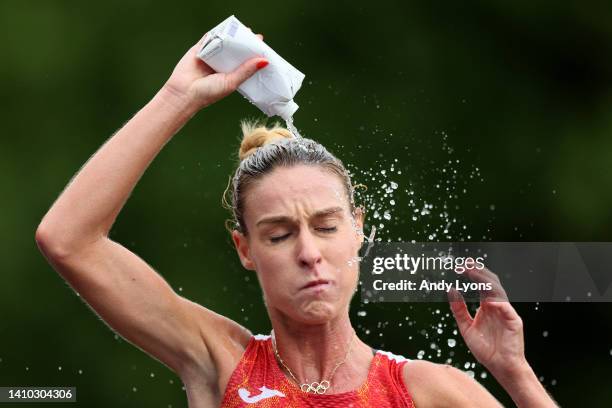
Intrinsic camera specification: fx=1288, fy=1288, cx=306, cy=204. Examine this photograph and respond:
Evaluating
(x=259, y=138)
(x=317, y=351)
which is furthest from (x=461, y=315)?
(x=259, y=138)

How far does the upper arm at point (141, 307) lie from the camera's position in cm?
329

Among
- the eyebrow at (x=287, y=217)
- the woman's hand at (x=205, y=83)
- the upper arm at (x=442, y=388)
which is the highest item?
the woman's hand at (x=205, y=83)

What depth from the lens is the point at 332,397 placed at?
11.0 ft

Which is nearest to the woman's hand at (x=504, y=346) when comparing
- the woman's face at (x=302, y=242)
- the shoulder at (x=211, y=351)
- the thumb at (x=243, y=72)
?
the woman's face at (x=302, y=242)

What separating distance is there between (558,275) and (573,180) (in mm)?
1249

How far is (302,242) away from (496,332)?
585mm

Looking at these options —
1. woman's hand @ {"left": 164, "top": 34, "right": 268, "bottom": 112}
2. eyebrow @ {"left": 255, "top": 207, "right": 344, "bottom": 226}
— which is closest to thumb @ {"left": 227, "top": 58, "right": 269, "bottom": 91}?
woman's hand @ {"left": 164, "top": 34, "right": 268, "bottom": 112}

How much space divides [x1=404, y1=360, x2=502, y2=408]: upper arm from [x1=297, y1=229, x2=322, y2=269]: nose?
417 millimetres

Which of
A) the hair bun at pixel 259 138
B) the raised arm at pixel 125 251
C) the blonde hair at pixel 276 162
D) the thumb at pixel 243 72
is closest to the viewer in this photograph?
the raised arm at pixel 125 251

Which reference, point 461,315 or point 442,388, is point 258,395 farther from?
point 461,315

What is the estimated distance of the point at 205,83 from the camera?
3.33m

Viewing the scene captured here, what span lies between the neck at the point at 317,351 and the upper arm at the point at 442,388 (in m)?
0.14

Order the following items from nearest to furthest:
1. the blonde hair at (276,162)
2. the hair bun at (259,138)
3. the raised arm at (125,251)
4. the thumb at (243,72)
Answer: the raised arm at (125,251), the thumb at (243,72), the blonde hair at (276,162), the hair bun at (259,138)

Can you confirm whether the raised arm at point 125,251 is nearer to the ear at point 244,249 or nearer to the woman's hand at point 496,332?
the ear at point 244,249
